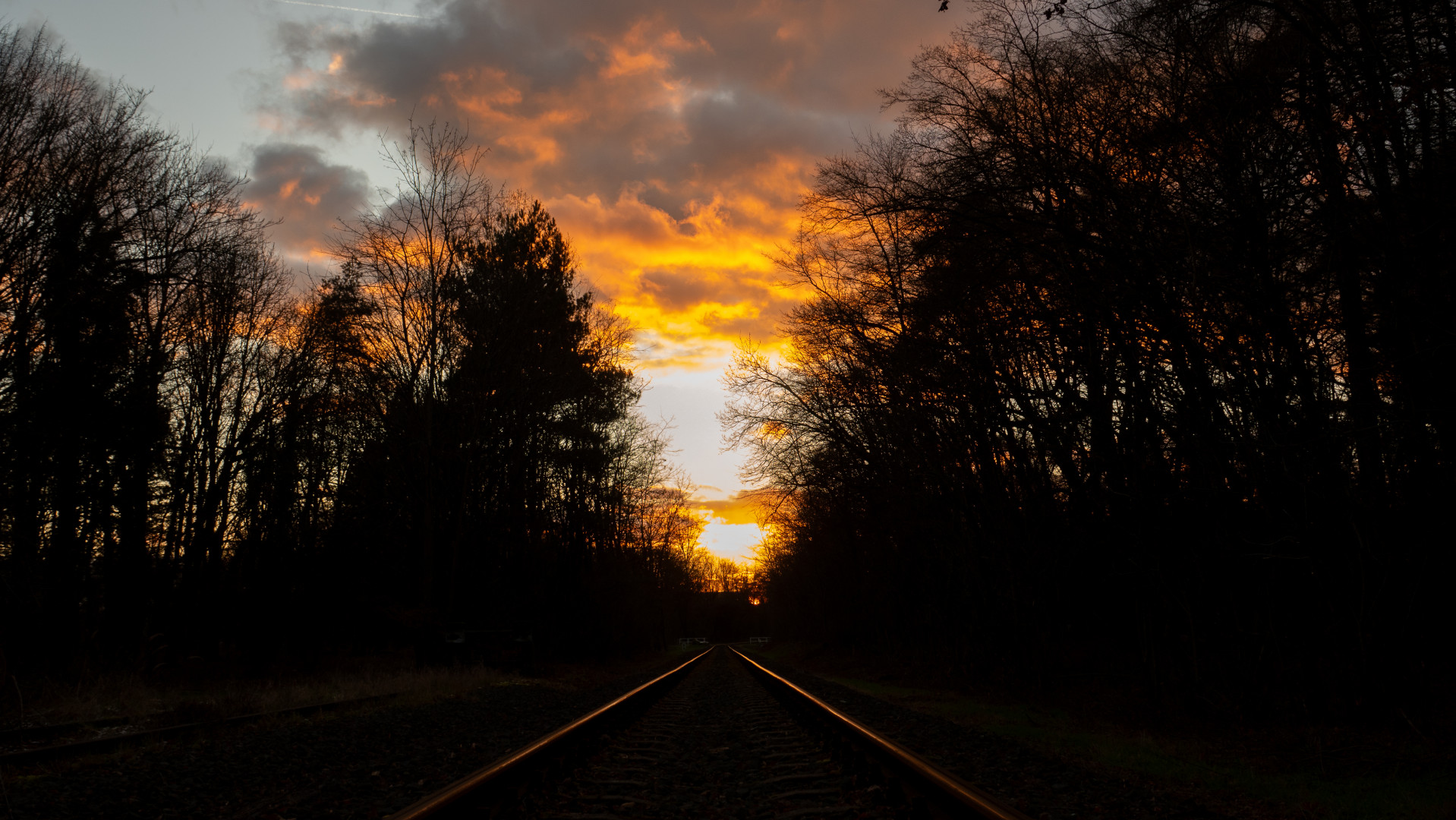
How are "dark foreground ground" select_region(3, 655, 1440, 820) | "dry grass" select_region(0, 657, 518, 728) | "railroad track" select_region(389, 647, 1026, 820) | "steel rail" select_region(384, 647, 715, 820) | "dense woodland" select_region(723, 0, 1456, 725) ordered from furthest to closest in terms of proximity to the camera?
"dry grass" select_region(0, 657, 518, 728) < "dense woodland" select_region(723, 0, 1456, 725) < "dark foreground ground" select_region(3, 655, 1440, 820) < "railroad track" select_region(389, 647, 1026, 820) < "steel rail" select_region(384, 647, 715, 820)

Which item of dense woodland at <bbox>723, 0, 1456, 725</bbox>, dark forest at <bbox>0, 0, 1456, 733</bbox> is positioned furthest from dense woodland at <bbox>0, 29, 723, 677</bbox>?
dense woodland at <bbox>723, 0, 1456, 725</bbox>

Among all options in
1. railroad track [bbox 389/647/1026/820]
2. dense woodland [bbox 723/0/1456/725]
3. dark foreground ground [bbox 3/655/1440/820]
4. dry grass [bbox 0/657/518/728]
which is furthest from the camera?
dry grass [bbox 0/657/518/728]

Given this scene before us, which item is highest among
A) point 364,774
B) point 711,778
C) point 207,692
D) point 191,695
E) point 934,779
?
point 934,779

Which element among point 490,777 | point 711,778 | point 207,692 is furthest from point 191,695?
point 490,777

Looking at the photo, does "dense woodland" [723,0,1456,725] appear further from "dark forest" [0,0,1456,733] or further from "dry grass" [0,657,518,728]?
"dry grass" [0,657,518,728]

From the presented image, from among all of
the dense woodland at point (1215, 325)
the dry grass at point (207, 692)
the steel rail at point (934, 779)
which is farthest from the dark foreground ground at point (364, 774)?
the dense woodland at point (1215, 325)

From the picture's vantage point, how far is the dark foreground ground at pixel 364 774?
4.78 m

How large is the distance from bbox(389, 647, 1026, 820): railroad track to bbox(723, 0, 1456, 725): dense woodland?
13.7ft

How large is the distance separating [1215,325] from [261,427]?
23.6 m

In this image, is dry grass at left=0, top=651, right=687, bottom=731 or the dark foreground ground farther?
dry grass at left=0, top=651, right=687, bottom=731

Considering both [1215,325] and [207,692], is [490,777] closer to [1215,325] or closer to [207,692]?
[1215,325]

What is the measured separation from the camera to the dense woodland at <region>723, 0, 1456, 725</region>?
616 cm

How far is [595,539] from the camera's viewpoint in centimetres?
3162

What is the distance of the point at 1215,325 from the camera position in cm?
811
